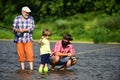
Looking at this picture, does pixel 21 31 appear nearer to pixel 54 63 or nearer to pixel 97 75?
pixel 54 63

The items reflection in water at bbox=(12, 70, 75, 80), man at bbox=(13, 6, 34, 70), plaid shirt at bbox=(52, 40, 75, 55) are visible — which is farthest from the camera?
plaid shirt at bbox=(52, 40, 75, 55)

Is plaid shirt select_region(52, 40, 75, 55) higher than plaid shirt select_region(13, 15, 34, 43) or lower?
lower

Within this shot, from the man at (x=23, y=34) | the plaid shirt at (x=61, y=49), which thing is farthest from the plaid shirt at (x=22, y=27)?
the plaid shirt at (x=61, y=49)

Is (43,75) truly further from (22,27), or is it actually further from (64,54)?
(22,27)

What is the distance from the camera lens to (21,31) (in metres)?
12.4

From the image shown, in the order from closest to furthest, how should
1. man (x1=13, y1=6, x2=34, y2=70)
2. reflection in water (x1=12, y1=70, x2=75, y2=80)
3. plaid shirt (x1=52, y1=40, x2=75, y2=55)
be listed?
1. reflection in water (x1=12, y1=70, x2=75, y2=80)
2. man (x1=13, y1=6, x2=34, y2=70)
3. plaid shirt (x1=52, y1=40, x2=75, y2=55)

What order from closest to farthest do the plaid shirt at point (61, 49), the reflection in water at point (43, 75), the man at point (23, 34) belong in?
the reflection in water at point (43, 75), the man at point (23, 34), the plaid shirt at point (61, 49)

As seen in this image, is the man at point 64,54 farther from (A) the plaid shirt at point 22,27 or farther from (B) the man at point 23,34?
(A) the plaid shirt at point 22,27

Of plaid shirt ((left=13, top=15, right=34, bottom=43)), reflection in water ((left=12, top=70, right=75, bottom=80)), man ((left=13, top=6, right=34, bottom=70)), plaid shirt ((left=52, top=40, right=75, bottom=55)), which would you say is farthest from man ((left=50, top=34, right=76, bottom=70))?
plaid shirt ((left=13, top=15, right=34, bottom=43))

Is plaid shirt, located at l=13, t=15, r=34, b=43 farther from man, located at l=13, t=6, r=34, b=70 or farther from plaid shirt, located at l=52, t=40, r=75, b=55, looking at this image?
plaid shirt, located at l=52, t=40, r=75, b=55

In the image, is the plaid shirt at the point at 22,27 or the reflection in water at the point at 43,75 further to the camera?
the plaid shirt at the point at 22,27

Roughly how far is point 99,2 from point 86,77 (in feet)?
111

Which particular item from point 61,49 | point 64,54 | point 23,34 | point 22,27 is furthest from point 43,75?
point 22,27

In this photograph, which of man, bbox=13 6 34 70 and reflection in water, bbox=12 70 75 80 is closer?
reflection in water, bbox=12 70 75 80
